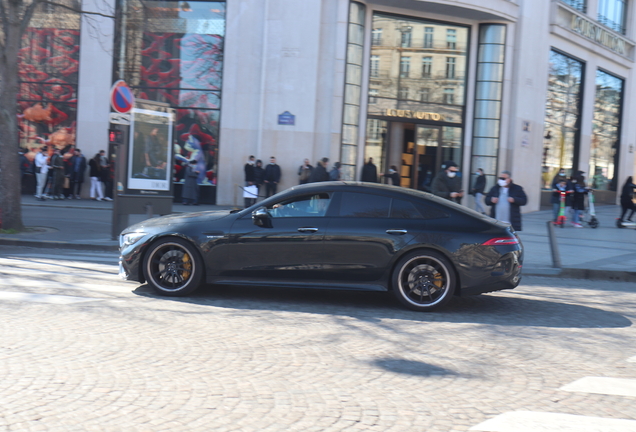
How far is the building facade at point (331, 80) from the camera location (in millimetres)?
21797

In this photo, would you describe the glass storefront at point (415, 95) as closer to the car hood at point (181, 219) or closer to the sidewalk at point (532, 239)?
the sidewalk at point (532, 239)

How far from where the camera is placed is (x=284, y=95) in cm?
2170

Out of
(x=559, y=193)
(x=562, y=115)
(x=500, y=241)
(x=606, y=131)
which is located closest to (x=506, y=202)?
(x=500, y=241)

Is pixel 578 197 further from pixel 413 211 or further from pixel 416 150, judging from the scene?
pixel 413 211

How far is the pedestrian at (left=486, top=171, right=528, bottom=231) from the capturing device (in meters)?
13.0

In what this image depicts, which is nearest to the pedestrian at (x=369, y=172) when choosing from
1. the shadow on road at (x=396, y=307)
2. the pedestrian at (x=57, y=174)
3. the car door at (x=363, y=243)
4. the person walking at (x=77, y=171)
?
the person walking at (x=77, y=171)

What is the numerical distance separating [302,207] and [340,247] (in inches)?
24.9

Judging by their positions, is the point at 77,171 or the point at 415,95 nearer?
the point at 77,171

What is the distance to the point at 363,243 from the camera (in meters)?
7.12

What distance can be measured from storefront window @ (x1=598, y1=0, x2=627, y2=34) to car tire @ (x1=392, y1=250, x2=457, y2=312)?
28.0m

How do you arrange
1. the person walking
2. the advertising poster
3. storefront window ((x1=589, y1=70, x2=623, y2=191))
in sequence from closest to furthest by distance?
the advertising poster, the person walking, storefront window ((x1=589, y1=70, x2=623, y2=191))

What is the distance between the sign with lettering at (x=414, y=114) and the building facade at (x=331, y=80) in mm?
50

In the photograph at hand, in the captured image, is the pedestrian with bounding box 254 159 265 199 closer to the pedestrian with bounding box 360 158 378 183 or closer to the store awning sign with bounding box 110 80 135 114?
the pedestrian with bounding box 360 158 378 183

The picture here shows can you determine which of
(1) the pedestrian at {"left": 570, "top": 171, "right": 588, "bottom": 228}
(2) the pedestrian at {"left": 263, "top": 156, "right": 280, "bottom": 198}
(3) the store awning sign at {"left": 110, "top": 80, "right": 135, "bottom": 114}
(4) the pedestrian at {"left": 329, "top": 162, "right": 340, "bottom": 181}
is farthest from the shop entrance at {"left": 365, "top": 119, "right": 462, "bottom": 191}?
(3) the store awning sign at {"left": 110, "top": 80, "right": 135, "bottom": 114}
